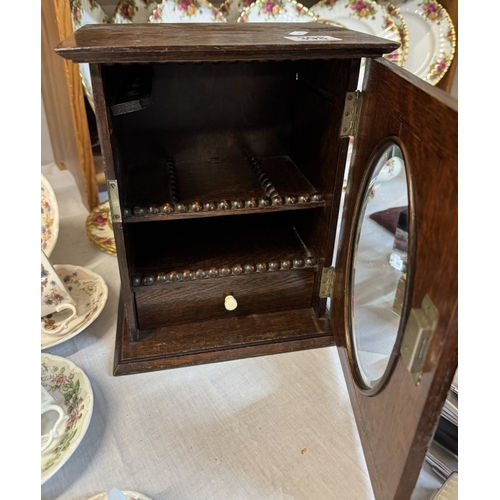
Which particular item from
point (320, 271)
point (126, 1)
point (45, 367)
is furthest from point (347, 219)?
point (126, 1)

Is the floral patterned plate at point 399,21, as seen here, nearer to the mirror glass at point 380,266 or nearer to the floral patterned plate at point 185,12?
the floral patterned plate at point 185,12

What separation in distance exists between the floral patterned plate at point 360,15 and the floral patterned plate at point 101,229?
75 centimetres

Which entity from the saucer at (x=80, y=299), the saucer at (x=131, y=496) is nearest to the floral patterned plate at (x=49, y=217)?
the saucer at (x=80, y=299)

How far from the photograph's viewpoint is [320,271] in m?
0.83

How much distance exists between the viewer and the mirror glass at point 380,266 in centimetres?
56

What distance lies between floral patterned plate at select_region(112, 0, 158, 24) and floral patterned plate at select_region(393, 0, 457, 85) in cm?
68

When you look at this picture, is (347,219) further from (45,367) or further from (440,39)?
(440,39)

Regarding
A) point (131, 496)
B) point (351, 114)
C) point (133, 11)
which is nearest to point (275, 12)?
point (133, 11)

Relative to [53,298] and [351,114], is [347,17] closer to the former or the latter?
[351,114]

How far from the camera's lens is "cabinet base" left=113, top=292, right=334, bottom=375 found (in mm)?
805

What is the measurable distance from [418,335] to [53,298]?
0.68 meters

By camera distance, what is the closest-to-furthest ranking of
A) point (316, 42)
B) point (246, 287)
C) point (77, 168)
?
1. point (316, 42)
2. point (246, 287)
3. point (77, 168)

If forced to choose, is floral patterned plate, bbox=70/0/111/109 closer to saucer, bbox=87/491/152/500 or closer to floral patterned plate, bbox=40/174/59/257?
floral patterned plate, bbox=40/174/59/257

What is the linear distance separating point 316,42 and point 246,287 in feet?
1.44
